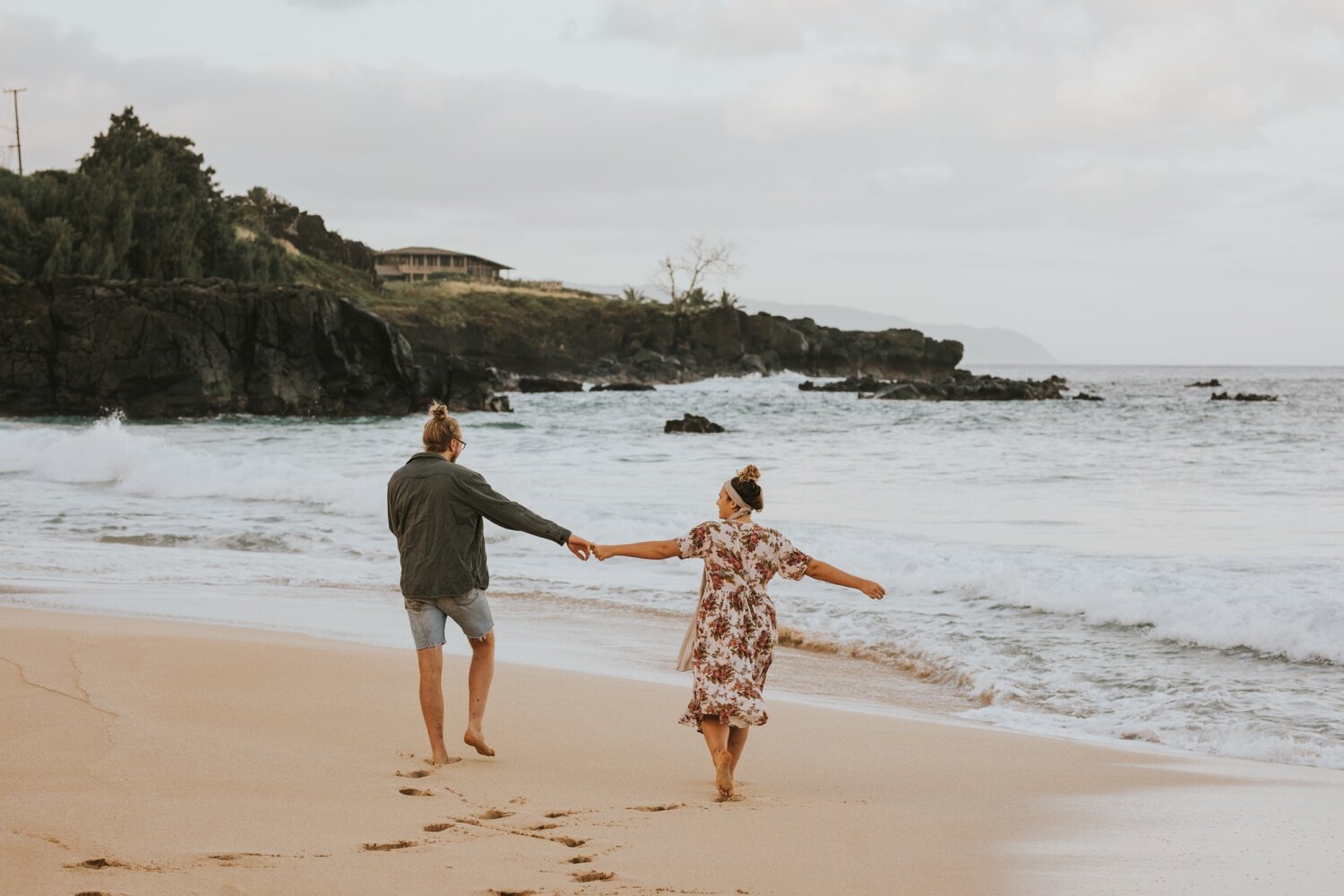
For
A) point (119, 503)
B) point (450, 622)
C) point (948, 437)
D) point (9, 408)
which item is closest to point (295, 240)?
point (9, 408)

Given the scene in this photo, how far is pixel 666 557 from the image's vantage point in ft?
18.3

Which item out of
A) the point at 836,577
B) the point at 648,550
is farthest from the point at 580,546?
the point at 836,577

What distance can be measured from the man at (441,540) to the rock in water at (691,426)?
31.2 m

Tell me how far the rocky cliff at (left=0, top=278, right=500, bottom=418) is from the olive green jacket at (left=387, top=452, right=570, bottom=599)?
124 feet

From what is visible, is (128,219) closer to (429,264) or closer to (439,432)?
(439,432)

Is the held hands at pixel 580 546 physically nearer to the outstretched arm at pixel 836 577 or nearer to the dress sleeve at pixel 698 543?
the dress sleeve at pixel 698 543

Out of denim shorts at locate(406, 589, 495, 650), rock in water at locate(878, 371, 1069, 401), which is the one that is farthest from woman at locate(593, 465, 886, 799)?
rock in water at locate(878, 371, 1069, 401)

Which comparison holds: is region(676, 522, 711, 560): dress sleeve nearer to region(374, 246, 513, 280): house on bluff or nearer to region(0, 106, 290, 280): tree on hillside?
region(0, 106, 290, 280): tree on hillside

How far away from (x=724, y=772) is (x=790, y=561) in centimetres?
98

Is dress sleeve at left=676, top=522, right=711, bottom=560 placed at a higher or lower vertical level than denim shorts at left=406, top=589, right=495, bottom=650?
higher

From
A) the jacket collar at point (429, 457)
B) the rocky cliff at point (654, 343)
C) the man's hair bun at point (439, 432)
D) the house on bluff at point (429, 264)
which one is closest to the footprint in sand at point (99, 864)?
the jacket collar at point (429, 457)

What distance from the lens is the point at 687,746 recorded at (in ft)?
20.6

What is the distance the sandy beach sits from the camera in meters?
4.06

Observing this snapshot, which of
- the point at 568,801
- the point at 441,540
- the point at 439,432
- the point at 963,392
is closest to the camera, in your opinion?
the point at 568,801
